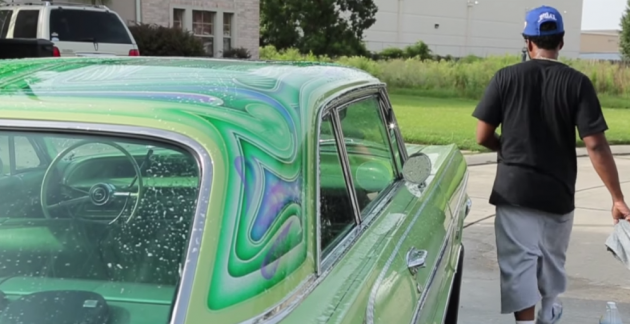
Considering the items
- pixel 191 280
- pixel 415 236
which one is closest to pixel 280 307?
pixel 191 280

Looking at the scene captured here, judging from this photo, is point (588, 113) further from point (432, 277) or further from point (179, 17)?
point (179, 17)

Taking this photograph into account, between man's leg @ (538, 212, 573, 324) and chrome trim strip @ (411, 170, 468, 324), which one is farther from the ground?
chrome trim strip @ (411, 170, 468, 324)

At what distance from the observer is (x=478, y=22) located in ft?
188

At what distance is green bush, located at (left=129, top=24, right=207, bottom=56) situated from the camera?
17984mm

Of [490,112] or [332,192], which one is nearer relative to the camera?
[332,192]

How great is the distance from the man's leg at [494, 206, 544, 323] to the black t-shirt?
0.08 m

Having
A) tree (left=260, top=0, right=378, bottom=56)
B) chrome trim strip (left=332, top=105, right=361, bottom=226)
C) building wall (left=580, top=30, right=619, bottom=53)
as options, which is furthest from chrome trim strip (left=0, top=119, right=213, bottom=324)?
building wall (left=580, top=30, right=619, bottom=53)

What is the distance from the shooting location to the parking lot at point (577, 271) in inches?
174

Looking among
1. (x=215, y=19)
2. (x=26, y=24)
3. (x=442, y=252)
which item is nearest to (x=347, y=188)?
(x=442, y=252)

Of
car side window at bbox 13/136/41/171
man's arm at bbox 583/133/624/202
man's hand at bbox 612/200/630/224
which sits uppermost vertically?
car side window at bbox 13/136/41/171

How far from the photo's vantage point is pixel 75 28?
40.4 feet

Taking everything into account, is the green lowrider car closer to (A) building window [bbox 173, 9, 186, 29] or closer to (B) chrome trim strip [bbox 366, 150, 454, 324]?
(B) chrome trim strip [bbox 366, 150, 454, 324]

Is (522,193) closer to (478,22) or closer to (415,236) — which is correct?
(415,236)

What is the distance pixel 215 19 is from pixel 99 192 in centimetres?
2138
